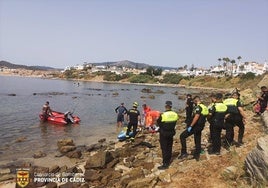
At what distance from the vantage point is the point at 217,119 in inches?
427

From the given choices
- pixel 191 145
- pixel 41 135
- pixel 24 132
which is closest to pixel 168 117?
pixel 191 145

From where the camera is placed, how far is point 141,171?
10531 millimetres

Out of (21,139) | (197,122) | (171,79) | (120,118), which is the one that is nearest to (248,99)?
(120,118)

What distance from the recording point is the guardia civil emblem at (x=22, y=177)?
10.7 meters

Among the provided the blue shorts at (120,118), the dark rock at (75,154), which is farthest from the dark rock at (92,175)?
the blue shorts at (120,118)

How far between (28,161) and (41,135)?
22.5ft

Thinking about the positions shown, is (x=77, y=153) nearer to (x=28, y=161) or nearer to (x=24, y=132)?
(x=28, y=161)

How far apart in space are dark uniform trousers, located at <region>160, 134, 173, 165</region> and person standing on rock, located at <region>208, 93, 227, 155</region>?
1.73 meters

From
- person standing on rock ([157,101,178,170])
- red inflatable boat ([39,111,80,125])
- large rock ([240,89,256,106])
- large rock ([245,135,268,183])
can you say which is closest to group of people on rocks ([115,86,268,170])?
person standing on rock ([157,101,178,170])

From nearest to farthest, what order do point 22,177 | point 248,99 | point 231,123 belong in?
point 231,123
point 22,177
point 248,99

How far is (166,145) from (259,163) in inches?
144

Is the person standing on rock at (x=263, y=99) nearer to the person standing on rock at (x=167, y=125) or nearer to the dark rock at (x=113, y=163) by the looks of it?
the person standing on rock at (x=167, y=125)

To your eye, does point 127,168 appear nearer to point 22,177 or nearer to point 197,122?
point 197,122

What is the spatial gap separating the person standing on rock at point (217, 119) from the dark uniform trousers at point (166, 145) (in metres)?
1.73
